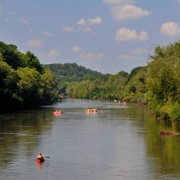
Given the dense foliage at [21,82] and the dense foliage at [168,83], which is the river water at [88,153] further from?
the dense foliage at [21,82]

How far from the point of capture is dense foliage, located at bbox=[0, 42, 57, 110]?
400 feet

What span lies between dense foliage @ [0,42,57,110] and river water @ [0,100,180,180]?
44896 mm

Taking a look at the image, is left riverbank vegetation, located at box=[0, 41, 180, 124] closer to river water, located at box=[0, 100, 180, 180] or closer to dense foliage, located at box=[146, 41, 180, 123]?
dense foliage, located at box=[146, 41, 180, 123]

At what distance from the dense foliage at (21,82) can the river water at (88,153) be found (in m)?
44.9

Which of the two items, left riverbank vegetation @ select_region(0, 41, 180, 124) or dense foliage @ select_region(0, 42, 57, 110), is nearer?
left riverbank vegetation @ select_region(0, 41, 180, 124)

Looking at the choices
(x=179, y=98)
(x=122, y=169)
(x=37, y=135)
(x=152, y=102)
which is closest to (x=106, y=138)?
(x=37, y=135)

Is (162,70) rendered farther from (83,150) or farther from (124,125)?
(83,150)

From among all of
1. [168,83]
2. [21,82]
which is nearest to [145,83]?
[21,82]

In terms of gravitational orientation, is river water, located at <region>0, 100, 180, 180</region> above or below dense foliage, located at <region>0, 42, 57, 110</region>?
below

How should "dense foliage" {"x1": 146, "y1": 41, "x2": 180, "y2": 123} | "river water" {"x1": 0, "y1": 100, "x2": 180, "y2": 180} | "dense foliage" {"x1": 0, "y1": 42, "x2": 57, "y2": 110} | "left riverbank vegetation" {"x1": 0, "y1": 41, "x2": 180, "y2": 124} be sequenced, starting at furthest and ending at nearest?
"dense foliage" {"x1": 0, "y1": 42, "x2": 57, "y2": 110} → "left riverbank vegetation" {"x1": 0, "y1": 41, "x2": 180, "y2": 124} → "dense foliage" {"x1": 146, "y1": 41, "x2": 180, "y2": 123} → "river water" {"x1": 0, "y1": 100, "x2": 180, "y2": 180}

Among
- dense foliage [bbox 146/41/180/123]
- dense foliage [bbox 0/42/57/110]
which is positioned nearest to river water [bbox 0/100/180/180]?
dense foliage [bbox 146/41/180/123]

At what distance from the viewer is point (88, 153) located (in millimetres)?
52031

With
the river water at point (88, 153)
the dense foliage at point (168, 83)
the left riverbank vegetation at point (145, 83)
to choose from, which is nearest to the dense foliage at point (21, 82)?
the left riverbank vegetation at point (145, 83)

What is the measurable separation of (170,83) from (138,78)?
116223 millimetres
